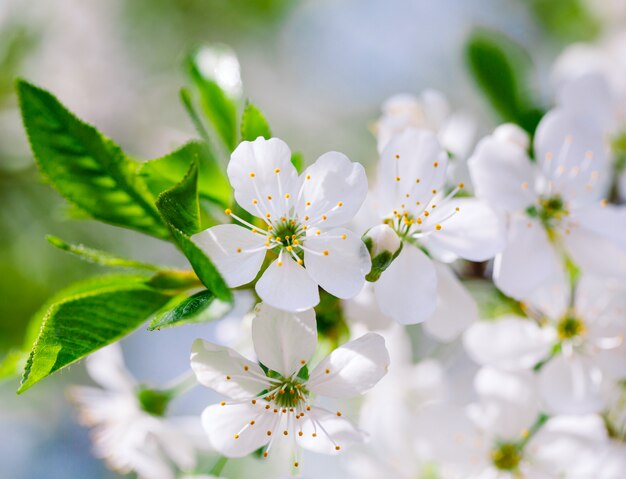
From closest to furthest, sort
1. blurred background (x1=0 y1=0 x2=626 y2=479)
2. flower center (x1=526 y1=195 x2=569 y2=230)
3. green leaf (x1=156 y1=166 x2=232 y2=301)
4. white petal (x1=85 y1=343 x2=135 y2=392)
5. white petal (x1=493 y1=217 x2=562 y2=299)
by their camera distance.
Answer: green leaf (x1=156 y1=166 x2=232 y2=301), white petal (x1=493 y1=217 x2=562 y2=299), flower center (x1=526 y1=195 x2=569 y2=230), white petal (x1=85 y1=343 x2=135 y2=392), blurred background (x1=0 y1=0 x2=626 y2=479)

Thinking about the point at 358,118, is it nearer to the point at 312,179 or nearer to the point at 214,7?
the point at 214,7

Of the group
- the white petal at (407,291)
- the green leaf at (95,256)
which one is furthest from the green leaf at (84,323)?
the white petal at (407,291)

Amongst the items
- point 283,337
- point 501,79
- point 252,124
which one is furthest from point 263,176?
point 501,79

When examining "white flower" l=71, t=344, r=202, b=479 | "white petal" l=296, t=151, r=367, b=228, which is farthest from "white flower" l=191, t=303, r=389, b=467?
"white flower" l=71, t=344, r=202, b=479

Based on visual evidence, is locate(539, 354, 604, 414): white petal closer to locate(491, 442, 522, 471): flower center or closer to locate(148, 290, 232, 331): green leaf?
locate(491, 442, 522, 471): flower center

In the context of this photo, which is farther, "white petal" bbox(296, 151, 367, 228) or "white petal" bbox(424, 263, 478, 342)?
"white petal" bbox(424, 263, 478, 342)

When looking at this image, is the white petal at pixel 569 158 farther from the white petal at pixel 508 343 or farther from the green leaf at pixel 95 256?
the green leaf at pixel 95 256
